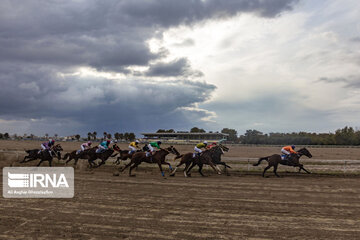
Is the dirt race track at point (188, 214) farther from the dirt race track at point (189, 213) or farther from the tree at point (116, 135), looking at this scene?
the tree at point (116, 135)

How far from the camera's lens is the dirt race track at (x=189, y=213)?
17.9 ft

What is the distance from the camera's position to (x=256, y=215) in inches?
261

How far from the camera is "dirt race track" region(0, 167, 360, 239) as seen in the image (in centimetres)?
546

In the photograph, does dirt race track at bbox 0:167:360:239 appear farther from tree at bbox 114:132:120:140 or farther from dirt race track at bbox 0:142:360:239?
tree at bbox 114:132:120:140

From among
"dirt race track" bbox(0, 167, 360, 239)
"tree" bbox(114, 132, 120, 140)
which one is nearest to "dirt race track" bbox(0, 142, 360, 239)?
"dirt race track" bbox(0, 167, 360, 239)

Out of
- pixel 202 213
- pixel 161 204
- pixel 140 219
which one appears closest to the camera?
pixel 140 219

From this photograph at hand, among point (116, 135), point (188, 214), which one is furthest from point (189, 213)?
point (116, 135)

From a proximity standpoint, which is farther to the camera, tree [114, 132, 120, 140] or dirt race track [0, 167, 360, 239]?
tree [114, 132, 120, 140]

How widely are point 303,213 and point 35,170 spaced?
14.2 meters

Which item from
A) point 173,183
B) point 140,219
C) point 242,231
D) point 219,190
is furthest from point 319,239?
point 173,183

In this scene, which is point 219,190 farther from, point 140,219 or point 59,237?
point 59,237

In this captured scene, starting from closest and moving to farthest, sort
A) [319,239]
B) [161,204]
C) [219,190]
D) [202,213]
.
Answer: [319,239], [202,213], [161,204], [219,190]

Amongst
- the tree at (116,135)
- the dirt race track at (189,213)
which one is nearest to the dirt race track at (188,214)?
the dirt race track at (189,213)

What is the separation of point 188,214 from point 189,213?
0.10m
